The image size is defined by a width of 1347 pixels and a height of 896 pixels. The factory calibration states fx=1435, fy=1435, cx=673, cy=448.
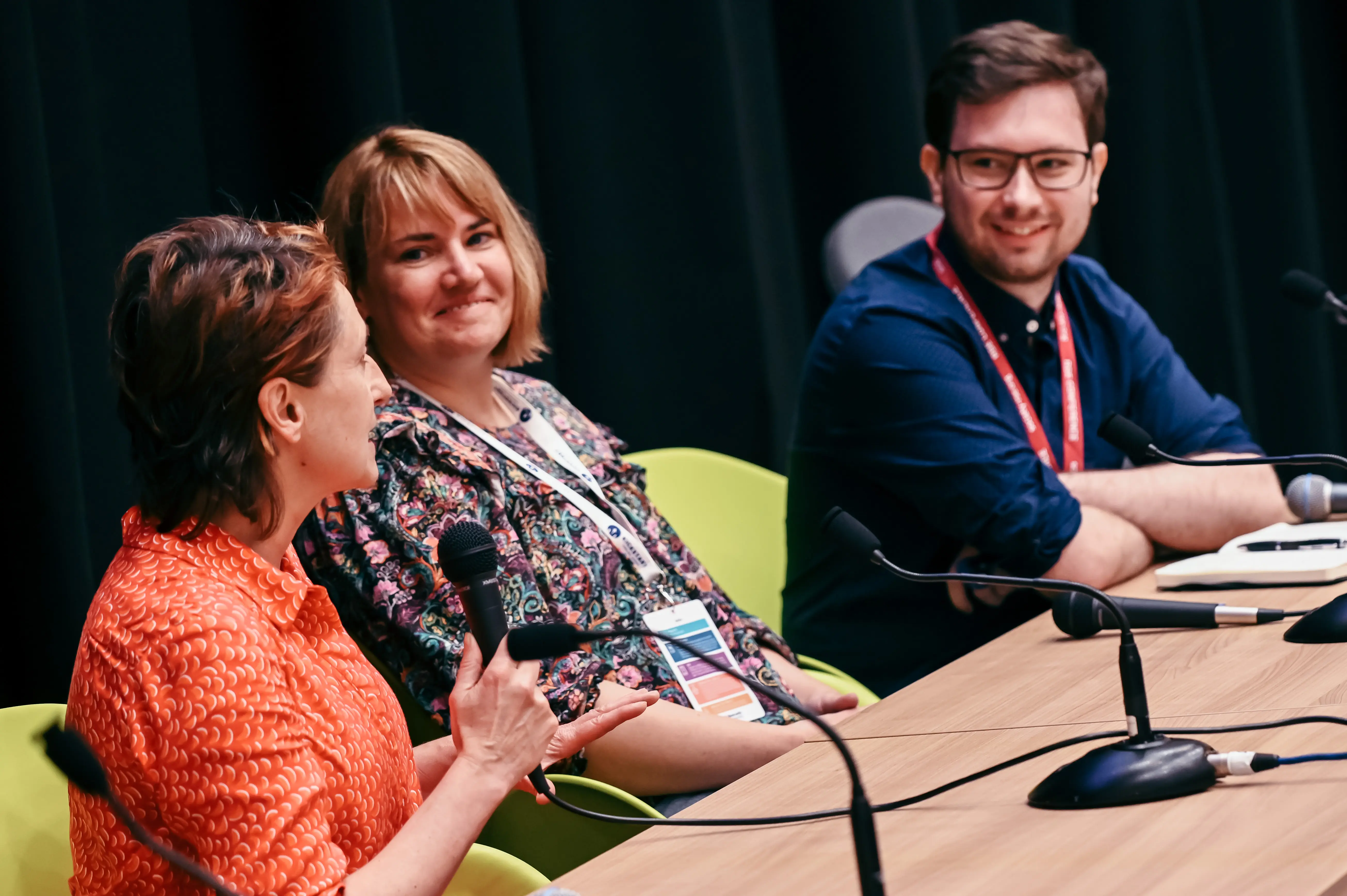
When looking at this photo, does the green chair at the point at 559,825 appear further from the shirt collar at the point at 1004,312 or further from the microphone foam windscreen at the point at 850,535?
the shirt collar at the point at 1004,312

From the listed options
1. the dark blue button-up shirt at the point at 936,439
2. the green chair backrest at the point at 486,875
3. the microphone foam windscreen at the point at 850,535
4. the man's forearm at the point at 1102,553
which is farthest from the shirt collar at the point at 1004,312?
the green chair backrest at the point at 486,875

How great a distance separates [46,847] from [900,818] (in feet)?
2.85

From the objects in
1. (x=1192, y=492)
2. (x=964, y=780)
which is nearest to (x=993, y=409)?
(x=1192, y=492)

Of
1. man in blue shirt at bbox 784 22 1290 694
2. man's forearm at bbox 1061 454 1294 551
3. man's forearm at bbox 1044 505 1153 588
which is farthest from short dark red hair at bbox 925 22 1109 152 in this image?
man's forearm at bbox 1044 505 1153 588

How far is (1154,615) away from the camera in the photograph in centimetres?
180

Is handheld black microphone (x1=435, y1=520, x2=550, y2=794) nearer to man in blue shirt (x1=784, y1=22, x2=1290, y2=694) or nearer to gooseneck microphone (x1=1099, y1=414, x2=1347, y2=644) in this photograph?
gooseneck microphone (x1=1099, y1=414, x2=1347, y2=644)

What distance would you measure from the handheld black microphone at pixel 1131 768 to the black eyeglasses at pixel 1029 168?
1.37 meters

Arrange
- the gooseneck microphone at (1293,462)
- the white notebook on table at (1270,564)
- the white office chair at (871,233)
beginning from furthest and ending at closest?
the white office chair at (871,233)
the white notebook on table at (1270,564)
the gooseneck microphone at (1293,462)

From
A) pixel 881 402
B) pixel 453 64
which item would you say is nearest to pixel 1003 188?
pixel 881 402

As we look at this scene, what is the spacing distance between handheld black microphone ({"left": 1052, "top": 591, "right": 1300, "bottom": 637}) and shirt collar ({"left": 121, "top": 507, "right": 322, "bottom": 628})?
97 centimetres

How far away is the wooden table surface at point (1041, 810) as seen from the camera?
3.44ft

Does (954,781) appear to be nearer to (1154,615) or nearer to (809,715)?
(809,715)

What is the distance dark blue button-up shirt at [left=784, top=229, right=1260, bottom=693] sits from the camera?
2.19m

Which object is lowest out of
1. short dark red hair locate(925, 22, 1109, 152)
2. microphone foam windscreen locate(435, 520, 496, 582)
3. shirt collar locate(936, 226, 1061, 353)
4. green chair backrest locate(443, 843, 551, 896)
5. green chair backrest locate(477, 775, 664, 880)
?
green chair backrest locate(477, 775, 664, 880)
